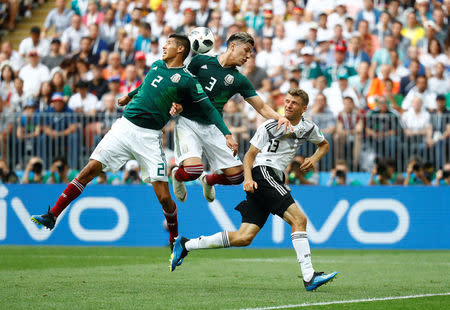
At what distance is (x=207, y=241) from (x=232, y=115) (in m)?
7.50

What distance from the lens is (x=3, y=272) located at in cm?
1128

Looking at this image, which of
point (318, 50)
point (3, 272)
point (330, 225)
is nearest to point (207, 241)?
point (3, 272)

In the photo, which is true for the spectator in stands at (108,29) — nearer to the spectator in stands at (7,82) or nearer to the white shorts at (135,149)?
the spectator in stands at (7,82)

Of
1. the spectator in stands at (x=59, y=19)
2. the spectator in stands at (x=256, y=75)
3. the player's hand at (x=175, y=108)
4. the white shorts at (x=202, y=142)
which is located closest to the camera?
the player's hand at (x=175, y=108)

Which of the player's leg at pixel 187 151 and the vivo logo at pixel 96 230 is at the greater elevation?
the player's leg at pixel 187 151

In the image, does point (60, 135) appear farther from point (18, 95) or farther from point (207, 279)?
point (207, 279)

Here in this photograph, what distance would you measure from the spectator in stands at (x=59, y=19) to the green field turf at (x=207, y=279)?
29.6 feet

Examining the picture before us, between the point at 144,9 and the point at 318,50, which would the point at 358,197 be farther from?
the point at 144,9

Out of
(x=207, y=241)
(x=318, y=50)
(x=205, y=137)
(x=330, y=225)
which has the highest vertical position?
(x=318, y=50)

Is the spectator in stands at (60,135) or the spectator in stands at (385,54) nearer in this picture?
the spectator in stands at (60,135)

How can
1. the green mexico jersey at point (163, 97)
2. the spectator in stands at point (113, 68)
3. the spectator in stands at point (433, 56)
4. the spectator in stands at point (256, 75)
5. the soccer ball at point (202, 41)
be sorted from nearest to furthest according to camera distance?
1. the green mexico jersey at point (163, 97)
2. the soccer ball at point (202, 41)
3. the spectator in stands at point (256, 75)
4. the spectator in stands at point (433, 56)
5. the spectator in stands at point (113, 68)

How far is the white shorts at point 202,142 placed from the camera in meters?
10.8

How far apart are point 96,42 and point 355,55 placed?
6606 mm

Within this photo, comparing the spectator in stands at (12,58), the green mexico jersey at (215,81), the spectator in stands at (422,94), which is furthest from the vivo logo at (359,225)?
the spectator in stands at (12,58)
